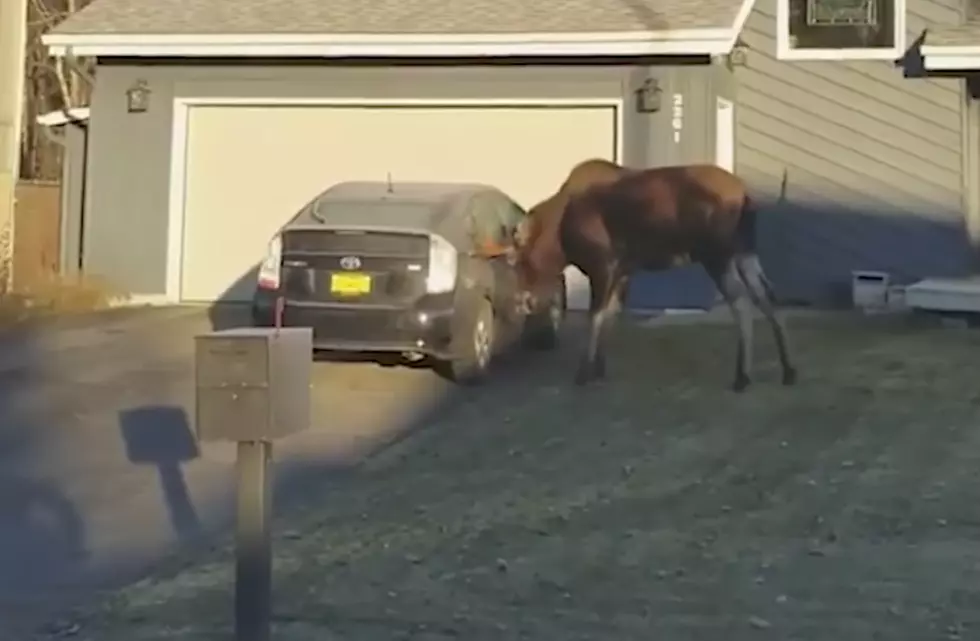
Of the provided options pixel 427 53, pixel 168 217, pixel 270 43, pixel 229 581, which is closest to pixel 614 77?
pixel 427 53

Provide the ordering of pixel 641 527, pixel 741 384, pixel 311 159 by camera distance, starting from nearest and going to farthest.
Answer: pixel 641 527, pixel 741 384, pixel 311 159

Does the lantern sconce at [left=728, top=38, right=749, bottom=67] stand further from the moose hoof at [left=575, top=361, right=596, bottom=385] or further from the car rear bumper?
the car rear bumper

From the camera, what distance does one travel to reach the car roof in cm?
1413

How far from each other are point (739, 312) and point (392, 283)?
270cm

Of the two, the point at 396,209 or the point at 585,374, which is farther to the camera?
the point at 396,209

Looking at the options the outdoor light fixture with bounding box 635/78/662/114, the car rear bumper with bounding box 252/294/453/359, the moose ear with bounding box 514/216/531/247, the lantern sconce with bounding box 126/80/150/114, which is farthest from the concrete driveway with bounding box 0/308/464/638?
the outdoor light fixture with bounding box 635/78/662/114

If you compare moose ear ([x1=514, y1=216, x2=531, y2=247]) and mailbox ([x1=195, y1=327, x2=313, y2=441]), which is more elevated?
moose ear ([x1=514, y1=216, x2=531, y2=247])

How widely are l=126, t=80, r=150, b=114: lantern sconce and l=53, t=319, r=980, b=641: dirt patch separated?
807cm

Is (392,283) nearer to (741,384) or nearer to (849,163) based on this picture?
(741,384)

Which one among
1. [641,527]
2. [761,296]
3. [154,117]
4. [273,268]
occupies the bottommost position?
[641,527]

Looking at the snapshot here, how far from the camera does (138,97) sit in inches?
799

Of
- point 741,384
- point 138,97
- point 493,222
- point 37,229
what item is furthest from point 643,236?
point 37,229

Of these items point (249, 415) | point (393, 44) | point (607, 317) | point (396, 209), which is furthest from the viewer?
point (393, 44)

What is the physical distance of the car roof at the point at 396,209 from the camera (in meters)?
14.1
